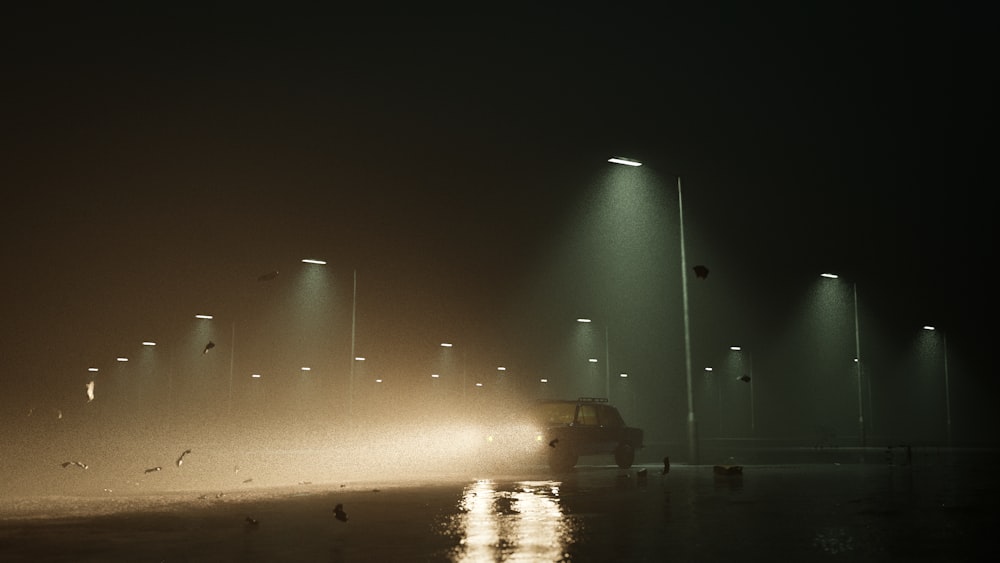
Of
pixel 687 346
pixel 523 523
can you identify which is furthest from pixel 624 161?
pixel 523 523

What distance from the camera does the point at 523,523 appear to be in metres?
13.4

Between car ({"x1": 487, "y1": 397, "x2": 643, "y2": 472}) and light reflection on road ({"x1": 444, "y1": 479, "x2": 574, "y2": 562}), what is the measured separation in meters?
8.46

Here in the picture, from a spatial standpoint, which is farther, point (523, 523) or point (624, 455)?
point (624, 455)

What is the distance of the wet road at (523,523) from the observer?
34.7ft

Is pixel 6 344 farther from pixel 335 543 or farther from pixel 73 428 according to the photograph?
pixel 335 543

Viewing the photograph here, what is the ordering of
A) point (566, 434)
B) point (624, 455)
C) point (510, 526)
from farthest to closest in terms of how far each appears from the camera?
1. point (624, 455)
2. point (566, 434)
3. point (510, 526)

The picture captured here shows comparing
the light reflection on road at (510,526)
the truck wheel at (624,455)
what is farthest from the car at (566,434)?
the light reflection on road at (510,526)

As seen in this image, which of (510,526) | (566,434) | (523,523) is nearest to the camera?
(510,526)

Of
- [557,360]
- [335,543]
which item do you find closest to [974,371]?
[557,360]

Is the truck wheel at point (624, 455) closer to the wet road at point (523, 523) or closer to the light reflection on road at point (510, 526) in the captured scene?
the wet road at point (523, 523)

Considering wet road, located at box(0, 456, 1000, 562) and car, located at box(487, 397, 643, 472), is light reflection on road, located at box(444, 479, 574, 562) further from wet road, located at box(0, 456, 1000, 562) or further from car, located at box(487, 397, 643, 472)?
car, located at box(487, 397, 643, 472)

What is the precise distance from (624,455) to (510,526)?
58.8 feet

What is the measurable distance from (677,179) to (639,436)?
25.1 feet

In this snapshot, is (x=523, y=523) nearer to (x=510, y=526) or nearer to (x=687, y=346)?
Answer: (x=510, y=526)
